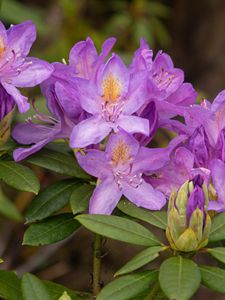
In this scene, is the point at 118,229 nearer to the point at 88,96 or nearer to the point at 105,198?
the point at 105,198

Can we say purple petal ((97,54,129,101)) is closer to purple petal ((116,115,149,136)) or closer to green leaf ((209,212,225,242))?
purple petal ((116,115,149,136))

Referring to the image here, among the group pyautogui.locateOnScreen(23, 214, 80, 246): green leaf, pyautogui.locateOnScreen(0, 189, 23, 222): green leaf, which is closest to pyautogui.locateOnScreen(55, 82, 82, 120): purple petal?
pyautogui.locateOnScreen(23, 214, 80, 246): green leaf

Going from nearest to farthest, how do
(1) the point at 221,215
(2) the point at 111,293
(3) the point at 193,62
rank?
(2) the point at 111,293, (1) the point at 221,215, (3) the point at 193,62

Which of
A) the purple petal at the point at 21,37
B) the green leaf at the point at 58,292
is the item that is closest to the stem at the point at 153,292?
the green leaf at the point at 58,292

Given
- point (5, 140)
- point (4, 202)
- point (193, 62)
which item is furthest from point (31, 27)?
point (193, 62)

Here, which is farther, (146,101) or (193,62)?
(193,62)

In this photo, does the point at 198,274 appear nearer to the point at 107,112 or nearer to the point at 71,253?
the point at 107,112
